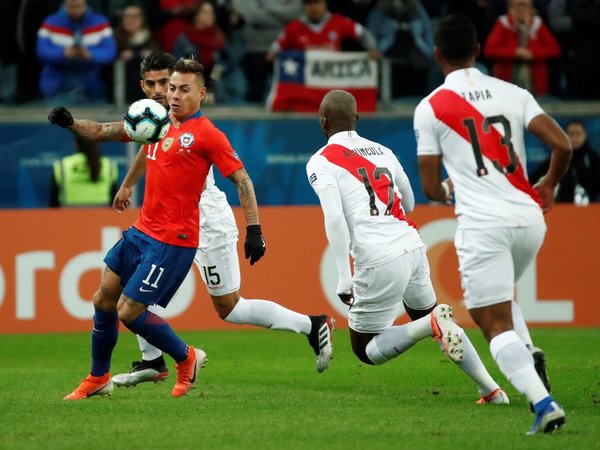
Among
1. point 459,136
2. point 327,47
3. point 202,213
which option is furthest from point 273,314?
point 327,47

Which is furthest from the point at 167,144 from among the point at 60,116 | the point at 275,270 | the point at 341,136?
the point at 275,270

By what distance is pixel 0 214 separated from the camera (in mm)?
14023

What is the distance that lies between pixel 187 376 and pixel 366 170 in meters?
1.89

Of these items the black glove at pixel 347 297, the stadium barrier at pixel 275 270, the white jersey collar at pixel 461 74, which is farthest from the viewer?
the stadium barrier at pixel 275 270

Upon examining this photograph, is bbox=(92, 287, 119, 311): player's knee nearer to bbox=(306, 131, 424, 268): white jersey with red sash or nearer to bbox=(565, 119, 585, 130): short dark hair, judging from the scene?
bbox=(306, 131, 424, 268): white jersey with red sash

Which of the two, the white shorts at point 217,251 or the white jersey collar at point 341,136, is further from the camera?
the white shorts at point 217,251

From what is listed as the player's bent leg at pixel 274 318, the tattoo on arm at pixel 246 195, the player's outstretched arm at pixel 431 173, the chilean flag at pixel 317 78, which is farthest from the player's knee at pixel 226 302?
the chilean flag at pixel 317 78

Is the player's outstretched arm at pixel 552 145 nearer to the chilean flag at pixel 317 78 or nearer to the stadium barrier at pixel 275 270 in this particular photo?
the stadium barrier at pixel 275 270

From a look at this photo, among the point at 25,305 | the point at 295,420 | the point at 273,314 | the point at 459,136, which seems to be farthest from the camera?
the point at 25,305

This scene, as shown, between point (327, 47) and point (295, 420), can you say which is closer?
point (295, 420)

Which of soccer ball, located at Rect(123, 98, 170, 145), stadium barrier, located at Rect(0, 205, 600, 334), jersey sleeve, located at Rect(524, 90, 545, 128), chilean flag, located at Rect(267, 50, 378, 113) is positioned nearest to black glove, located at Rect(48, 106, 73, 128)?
soccer ball, located at Rect(123, 98, 170, 145)

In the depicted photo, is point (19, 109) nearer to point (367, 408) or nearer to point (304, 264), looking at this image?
point (304, 264)

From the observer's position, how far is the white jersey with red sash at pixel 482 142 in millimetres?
6656

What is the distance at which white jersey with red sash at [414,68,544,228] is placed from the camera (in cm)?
666
